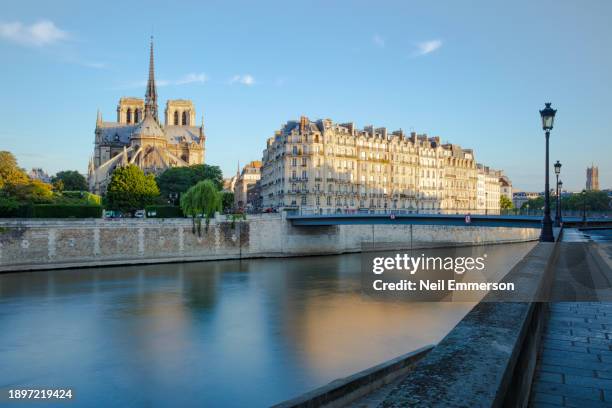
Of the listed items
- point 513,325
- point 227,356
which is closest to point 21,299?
point 227,356

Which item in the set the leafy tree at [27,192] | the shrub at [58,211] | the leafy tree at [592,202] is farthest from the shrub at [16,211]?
the leafy tree at [592,202]

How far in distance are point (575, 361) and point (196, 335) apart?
55.3 ft

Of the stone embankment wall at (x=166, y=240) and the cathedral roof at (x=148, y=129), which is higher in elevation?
the cathedral roof at (x=148, y=129)

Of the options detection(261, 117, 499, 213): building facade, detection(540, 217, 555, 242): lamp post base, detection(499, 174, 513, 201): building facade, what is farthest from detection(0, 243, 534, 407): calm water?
detection(499, 174, 513, 201): building facade

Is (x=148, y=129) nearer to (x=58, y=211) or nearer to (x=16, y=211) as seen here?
(x=16, y=211)

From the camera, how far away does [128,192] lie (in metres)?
59.8

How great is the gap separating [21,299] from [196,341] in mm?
12995

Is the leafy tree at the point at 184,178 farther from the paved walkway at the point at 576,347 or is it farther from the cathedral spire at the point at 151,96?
the paved walkway at the point at 576,347

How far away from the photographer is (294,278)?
119 ft

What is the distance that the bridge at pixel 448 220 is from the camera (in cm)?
3587

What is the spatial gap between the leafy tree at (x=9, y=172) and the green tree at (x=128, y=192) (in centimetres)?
1047

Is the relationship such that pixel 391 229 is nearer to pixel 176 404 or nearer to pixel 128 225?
pixel 128 225

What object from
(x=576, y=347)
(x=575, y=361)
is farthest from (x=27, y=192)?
(x=575, y=361)

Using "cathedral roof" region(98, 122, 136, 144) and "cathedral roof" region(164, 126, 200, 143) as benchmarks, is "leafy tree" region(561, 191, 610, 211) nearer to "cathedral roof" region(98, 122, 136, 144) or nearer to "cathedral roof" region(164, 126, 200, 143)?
"cathedral roof" region(164, 126, 200, 143)
